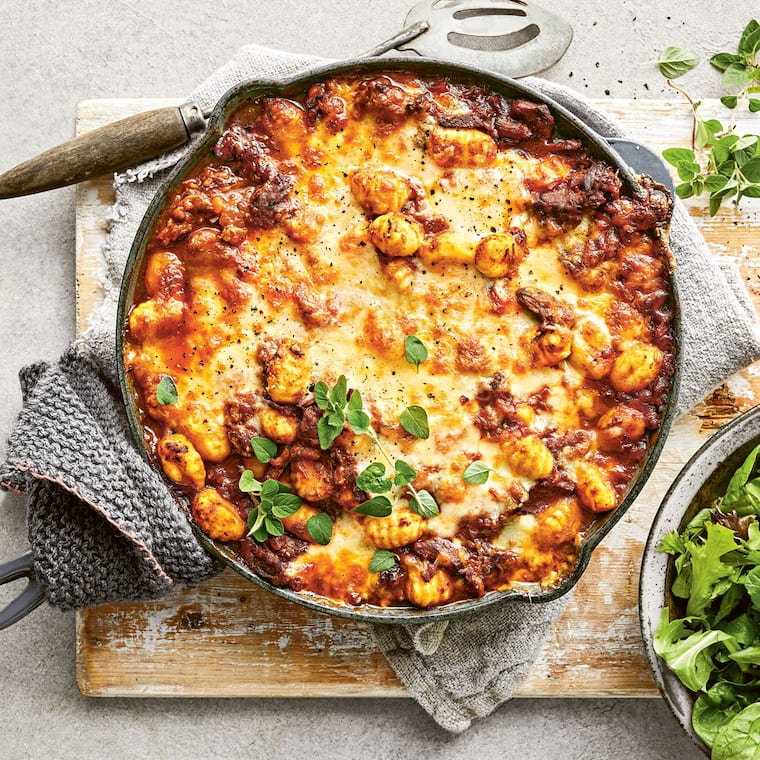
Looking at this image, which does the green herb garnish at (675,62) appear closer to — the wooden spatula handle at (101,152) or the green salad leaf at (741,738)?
the wooden spatula handle at (101,152)

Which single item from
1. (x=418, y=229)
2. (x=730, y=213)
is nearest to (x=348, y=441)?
(x=418, y=229)

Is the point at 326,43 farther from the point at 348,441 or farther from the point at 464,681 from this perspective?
the point at 464,681

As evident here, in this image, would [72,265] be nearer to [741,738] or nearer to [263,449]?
[263,449]

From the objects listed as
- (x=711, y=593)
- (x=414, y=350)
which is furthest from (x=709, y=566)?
(x=414, y=350)

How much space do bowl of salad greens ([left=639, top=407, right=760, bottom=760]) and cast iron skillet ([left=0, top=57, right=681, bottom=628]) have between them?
24 centimetres

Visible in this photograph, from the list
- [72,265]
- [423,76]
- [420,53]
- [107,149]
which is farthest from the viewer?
[72,265]

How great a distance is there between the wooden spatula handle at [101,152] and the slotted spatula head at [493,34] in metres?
0.81

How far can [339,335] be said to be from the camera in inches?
99.9

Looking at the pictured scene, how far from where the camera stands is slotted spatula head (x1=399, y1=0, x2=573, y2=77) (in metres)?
2.87

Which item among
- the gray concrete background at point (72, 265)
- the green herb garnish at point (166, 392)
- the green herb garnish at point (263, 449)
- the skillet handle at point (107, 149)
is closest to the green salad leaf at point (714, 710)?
the gray concrete background at point (72, 265)

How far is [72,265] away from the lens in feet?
9.89

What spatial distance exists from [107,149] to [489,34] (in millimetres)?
1279

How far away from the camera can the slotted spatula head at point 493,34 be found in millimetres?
2873

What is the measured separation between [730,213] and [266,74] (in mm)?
1590
